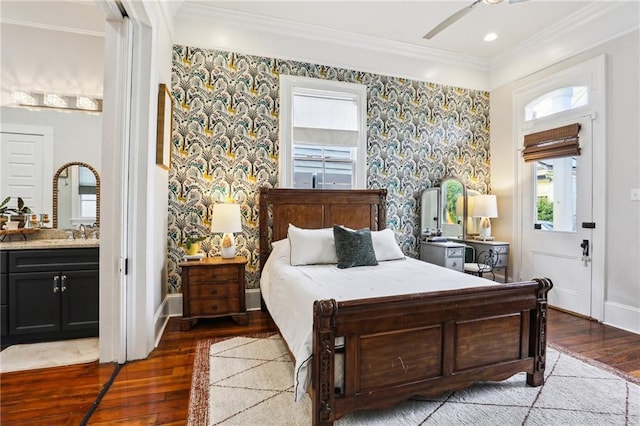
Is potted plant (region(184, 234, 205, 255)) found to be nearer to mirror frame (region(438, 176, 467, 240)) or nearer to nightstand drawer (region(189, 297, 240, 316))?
nightstand drawer (region(189, 297, 240, 316))

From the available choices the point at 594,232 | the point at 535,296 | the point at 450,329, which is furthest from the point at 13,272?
the point at 594,232

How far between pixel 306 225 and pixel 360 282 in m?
1.59

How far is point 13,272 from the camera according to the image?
2.81 metres

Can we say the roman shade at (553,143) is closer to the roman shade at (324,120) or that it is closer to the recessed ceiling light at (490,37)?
the recessed ceiling light at (490,37)

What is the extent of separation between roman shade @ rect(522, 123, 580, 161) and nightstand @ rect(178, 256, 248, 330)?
403 cm

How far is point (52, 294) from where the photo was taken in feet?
9.53

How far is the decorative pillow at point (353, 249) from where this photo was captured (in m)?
3.13

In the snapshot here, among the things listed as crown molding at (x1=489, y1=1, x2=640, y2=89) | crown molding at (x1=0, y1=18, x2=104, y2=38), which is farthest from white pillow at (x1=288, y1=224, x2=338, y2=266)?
crown molding at (x1=489, y1=1, x2=640, y2=89)

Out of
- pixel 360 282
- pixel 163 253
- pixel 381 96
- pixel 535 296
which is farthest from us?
pixel 381 96

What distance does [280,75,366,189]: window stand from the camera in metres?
4.06

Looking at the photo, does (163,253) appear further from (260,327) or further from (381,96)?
(381,96)

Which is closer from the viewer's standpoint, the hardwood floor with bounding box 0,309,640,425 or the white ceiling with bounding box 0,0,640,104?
the hardwood floor with bounding box 0,309,640,425

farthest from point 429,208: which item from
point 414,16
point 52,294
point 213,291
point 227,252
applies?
point 52,294

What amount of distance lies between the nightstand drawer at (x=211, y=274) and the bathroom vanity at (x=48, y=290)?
33.3 inches
